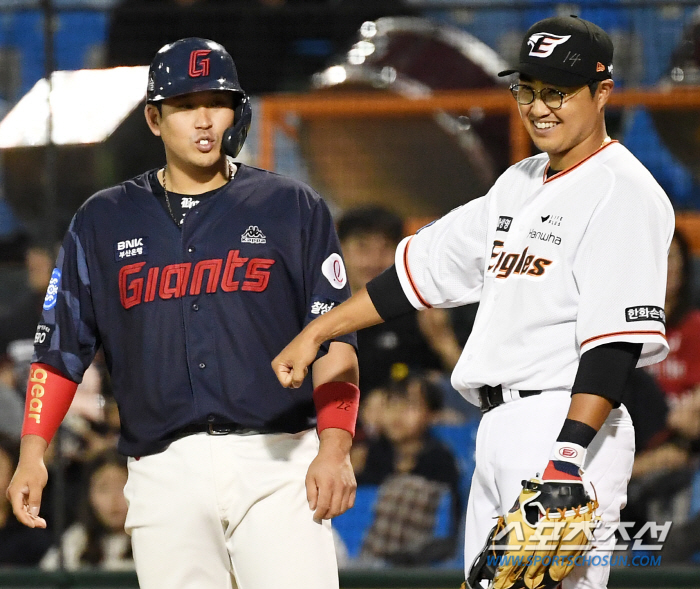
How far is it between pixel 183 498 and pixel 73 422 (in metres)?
2.19

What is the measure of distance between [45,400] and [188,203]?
1.92ft

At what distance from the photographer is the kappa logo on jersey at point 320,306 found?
2.48 meters

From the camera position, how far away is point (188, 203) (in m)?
2.57

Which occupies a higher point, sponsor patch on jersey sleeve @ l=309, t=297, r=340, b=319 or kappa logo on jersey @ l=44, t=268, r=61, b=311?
kappa logo on jersey @ l=44, t=268, r=61, b=311

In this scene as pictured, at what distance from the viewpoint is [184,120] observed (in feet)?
8.36

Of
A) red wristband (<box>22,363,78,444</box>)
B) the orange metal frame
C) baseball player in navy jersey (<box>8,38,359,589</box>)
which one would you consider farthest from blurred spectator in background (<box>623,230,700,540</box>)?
red wristband (<box>22,363,78,444</box>)

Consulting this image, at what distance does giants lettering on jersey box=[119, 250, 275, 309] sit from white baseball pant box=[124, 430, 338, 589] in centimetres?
34

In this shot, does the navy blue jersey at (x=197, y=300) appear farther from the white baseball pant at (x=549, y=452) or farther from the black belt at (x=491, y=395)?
the white baseball pant at (x=549, y=452)

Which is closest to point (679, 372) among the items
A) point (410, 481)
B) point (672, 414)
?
point (672, 414)

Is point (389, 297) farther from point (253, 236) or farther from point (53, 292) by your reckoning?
point (53, 292)

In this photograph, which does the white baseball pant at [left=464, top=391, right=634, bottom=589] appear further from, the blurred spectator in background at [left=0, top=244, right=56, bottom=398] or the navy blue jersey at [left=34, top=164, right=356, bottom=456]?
the blurred spectator in background at [left=0, top=244, right=56, bottom=398]

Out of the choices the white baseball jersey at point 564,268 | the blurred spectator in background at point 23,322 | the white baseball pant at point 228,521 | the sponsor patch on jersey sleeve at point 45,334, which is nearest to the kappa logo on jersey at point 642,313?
the white baseball jersey at point 564,268

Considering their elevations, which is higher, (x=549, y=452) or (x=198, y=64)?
(x=198, y=64)

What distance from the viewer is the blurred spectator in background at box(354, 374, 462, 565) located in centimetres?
433
